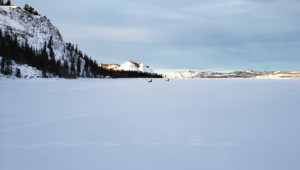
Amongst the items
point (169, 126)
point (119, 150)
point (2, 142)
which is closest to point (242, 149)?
point (169, 126)

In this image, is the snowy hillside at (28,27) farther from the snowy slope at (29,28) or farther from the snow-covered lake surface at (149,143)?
the snow-covered lake surface at (149,143)

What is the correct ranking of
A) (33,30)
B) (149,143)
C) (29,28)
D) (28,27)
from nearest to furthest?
(149,143)
(28,27)
(29,28)
(33,30)

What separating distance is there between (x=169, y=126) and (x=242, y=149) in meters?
2.47

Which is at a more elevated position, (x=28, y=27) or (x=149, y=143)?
(x=28, y=27)

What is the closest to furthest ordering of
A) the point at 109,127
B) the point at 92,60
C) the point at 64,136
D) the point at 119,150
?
the point at 119,150 < the point at 64,136 < the point at 109,127 < the point at 92,60

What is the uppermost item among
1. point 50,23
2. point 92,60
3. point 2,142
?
point 50,23

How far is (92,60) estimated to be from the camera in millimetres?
142500

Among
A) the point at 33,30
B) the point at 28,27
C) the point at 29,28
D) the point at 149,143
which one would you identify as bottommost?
the point at 149,143

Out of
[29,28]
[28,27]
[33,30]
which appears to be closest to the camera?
[28,27]

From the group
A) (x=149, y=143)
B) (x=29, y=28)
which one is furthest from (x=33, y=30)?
(x=149, y=143)

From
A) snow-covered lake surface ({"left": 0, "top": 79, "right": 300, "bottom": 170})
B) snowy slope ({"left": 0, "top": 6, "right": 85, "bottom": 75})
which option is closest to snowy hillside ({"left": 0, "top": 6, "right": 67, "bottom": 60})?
snowy slope ({"left": 0, "top": 6, "right": 85, "bottom": 75})

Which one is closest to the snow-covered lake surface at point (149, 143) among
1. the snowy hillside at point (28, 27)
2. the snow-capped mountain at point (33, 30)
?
the snow-capped mountain at point (33, 30)

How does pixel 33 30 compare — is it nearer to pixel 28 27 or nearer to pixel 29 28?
pixel 29 28

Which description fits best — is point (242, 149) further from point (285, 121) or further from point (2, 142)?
point (2, 142)
